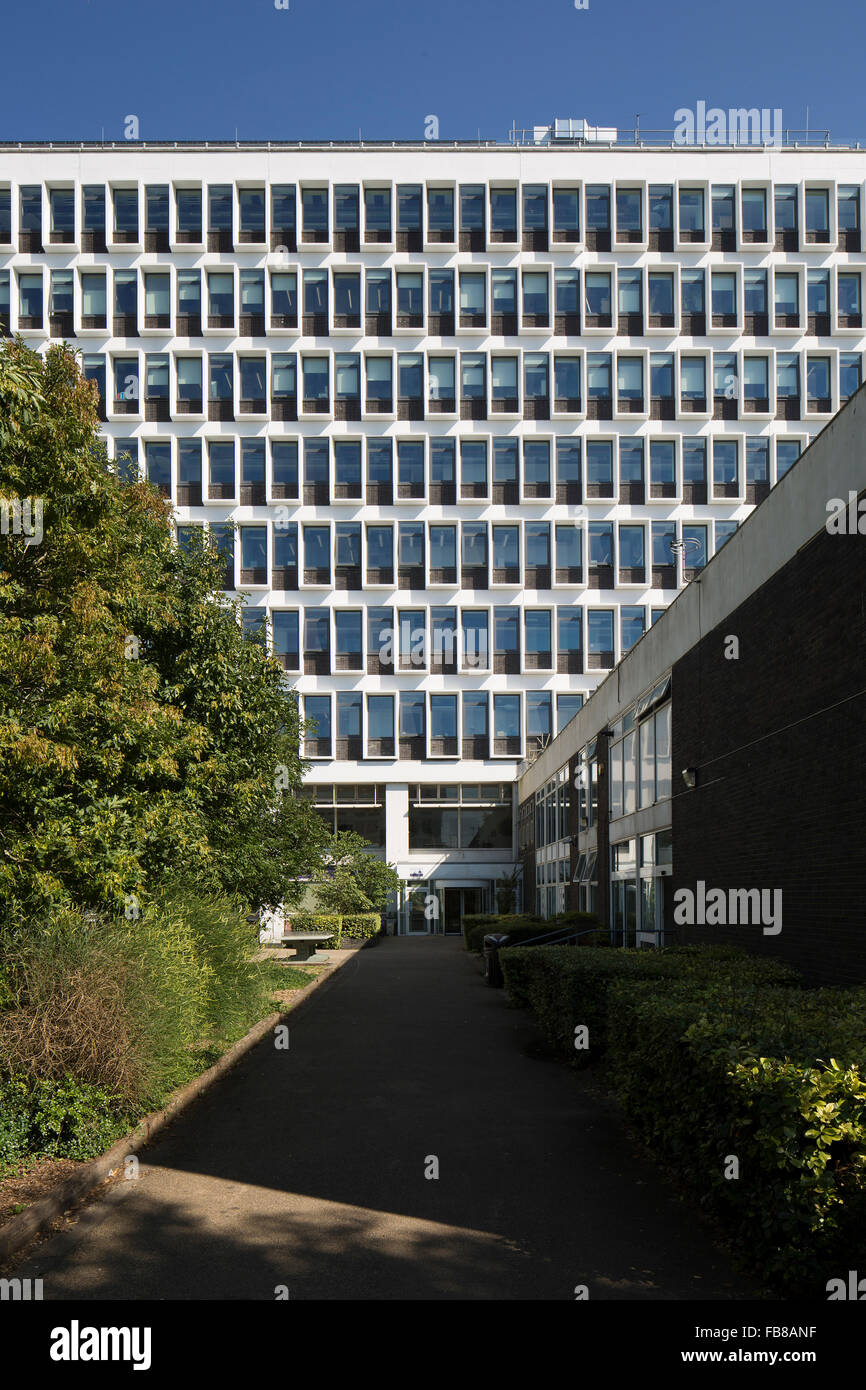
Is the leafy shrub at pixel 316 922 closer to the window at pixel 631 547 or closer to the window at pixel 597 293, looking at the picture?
the window at pixel 631 547

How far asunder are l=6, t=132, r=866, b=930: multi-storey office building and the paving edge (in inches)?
1583

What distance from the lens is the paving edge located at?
22.5ft

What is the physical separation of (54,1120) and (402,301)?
168ft

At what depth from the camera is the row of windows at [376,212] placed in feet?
180

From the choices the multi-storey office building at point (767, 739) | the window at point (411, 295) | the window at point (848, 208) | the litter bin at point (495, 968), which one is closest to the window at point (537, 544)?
the window at point (411, 295)

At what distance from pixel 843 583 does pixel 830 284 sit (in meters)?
47.0

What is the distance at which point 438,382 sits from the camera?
5550cm

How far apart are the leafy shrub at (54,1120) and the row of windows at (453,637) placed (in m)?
45.2

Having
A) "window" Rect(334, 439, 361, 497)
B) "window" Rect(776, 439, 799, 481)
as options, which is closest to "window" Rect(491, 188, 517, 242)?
"window" Rect(334, 439, 361, 497)

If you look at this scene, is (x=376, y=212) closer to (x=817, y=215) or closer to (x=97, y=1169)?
(x=817, y=215)

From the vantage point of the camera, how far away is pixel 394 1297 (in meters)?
5.98

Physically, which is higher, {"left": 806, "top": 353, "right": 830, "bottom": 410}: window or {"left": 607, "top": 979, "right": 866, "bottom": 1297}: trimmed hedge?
{"left": 806, "top": 353, "right": 830, "bottom": 410}: window

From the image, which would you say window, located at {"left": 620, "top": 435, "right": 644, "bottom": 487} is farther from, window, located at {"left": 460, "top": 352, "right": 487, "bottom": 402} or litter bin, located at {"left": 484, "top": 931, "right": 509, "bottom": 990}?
litter bin, located at {"left": 484, "top": 931, "right": 509, "bottom": 990}

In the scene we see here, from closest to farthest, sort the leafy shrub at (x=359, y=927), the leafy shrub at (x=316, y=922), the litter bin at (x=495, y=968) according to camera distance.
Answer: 1. the litter bin at (x=495, y=968)
2. the leafy shrub at (x=316, y=922)
3. the leafy shrub at (x=359, y=927)
